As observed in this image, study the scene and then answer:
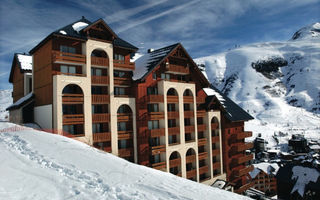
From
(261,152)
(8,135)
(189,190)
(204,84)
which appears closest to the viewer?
(189,190)

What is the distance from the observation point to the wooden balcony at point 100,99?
76.5 feet

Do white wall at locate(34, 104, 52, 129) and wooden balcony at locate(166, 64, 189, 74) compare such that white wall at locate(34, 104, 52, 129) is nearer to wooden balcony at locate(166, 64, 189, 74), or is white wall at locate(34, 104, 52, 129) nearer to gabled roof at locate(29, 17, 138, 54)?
gabled roof at locate(29, 17, 138, 54)

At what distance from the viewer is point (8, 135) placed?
1748 centimetres

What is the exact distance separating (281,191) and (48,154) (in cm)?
4065

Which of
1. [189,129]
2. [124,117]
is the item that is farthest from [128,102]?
[189,129]

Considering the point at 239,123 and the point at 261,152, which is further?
the point at 261,152

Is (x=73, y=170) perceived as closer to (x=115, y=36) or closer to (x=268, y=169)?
(x=115, y=36)

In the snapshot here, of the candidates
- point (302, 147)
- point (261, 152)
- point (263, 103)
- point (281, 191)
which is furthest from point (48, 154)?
point (263, 103)

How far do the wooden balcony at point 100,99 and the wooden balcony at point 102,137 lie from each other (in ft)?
11.0

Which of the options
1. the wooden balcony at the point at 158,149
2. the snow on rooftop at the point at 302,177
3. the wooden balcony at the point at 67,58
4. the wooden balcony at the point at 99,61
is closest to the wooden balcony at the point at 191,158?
the wooden balcony at the point at 158,149

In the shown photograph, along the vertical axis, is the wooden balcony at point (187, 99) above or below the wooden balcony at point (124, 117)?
above

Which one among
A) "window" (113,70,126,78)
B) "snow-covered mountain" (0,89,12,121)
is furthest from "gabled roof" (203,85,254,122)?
"snow-covered mountain" (0,89,12,121)

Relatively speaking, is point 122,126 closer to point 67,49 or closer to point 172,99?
point 172,99

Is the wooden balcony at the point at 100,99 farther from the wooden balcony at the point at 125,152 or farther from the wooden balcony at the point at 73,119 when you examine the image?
the wooden balcony at the point at 125,152
